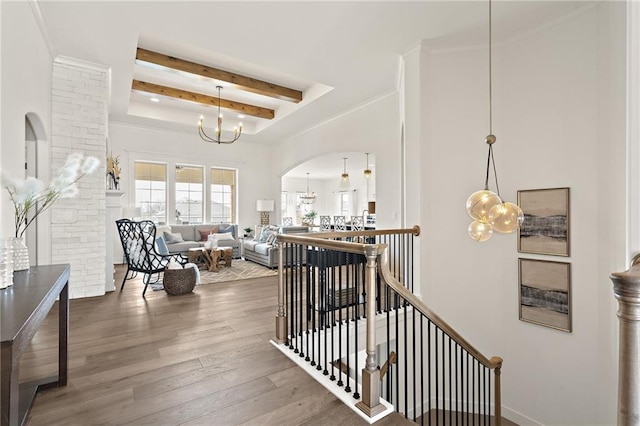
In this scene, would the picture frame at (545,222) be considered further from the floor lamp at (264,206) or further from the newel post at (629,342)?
the floor lamp at (264,206)

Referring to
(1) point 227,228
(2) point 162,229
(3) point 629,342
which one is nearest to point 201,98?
(2) point 162,229

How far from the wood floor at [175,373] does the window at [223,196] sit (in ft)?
17.0

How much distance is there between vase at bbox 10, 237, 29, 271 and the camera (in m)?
1.99

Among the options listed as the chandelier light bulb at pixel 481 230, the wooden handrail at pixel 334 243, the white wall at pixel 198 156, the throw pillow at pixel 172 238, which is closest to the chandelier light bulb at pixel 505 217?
the chandelier light bulb at pixel 481 230

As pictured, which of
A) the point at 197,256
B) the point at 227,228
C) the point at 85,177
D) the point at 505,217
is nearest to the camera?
the point at 505,217

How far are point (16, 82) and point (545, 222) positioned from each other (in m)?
5.41

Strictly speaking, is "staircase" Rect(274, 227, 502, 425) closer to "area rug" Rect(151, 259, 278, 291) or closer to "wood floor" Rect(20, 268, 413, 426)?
"wood floor" Rect(20, 268, 413, 426)

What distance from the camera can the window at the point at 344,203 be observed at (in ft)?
52.1

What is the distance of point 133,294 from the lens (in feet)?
14.7

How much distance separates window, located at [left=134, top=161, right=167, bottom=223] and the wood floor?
14.5ft

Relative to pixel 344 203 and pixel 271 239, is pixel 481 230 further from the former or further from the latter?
pixel 344 203

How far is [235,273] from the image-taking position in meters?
6.07

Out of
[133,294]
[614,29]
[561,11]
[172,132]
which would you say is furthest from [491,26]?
[172,132]

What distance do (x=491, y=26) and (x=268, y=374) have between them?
163 inches
